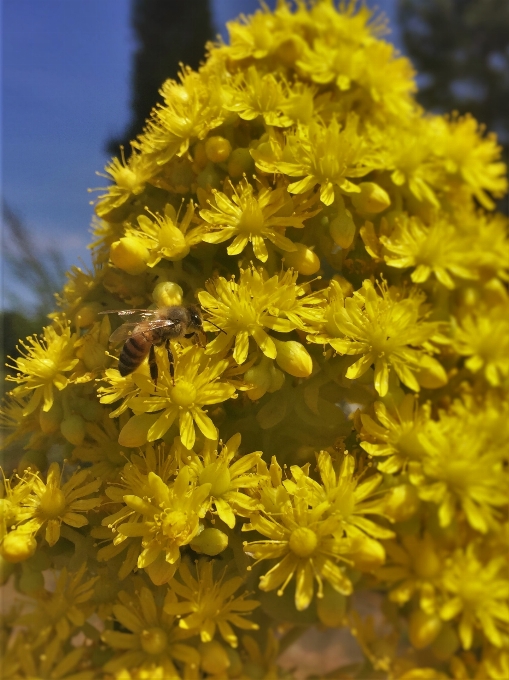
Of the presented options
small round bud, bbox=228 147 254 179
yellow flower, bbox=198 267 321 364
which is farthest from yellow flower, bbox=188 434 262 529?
small round bud, bbox=228 147 254 179

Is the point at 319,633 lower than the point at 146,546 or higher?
lower

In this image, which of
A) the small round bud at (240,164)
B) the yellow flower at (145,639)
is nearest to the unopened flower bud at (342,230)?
the small round bud at (240,164)

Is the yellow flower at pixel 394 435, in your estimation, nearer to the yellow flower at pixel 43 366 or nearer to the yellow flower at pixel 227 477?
the yellow flower at pixel 227 477

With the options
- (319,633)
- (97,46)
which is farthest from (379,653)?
(97,46)

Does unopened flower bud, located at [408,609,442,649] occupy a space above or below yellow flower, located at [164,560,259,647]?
below

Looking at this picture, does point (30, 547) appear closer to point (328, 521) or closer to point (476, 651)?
point (328, 521)

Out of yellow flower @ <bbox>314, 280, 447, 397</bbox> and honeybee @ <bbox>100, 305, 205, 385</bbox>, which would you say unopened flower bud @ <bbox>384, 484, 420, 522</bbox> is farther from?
honeybee @ <bbox>100, 305, 205, 385</bbox>
